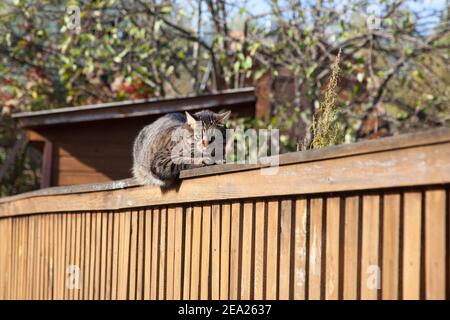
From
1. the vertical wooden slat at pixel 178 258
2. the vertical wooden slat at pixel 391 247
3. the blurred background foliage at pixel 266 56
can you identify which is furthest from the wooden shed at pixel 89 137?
the vertical wooden slat at pixel 391 247

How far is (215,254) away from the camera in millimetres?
4328

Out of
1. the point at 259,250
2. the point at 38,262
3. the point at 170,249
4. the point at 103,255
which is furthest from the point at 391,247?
the point at 38,262

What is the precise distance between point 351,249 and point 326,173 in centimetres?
37

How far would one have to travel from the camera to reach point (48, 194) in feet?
23.1

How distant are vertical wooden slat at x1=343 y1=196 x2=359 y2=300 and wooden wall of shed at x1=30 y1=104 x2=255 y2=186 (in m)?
7.84

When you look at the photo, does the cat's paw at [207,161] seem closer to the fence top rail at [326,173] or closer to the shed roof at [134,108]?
the fence top rail at [326,173]

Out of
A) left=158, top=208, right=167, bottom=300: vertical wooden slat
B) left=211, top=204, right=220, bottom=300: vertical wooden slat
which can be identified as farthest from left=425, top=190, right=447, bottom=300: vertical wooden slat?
left=158, top=208, right=167, bottom=300: vertical wooden slat

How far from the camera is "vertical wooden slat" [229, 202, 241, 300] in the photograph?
13.4ft

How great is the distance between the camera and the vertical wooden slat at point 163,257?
16.3 feet

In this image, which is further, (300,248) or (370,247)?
(300,248)

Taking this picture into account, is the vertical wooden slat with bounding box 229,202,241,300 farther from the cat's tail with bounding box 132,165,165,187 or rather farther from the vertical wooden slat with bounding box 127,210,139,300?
the vertical wooden slat with bounding box 127,210,139,300

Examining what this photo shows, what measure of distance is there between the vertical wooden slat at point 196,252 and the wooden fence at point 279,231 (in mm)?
12

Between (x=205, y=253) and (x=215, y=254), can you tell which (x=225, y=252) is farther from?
(x=205, y=253)
